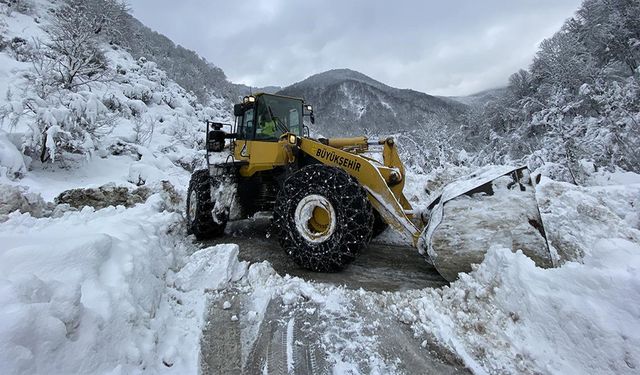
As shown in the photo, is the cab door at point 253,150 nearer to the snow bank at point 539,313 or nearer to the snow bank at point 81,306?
the snow bank at point 81,306

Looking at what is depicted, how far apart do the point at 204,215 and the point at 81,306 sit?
405cm

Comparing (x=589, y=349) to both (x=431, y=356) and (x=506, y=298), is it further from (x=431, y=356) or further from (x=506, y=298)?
(x=431, y=356)

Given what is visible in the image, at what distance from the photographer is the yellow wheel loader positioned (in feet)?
11.0

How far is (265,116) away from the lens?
6.02m

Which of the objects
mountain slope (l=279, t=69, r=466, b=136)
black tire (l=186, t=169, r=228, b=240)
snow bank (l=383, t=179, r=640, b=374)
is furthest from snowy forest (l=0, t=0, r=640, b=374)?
mountain slope (l=279, t=69, r=466, b=136)

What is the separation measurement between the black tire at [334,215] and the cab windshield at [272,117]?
1.80 m

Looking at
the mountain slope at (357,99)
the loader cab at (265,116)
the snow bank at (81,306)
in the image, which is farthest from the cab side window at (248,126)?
the mountain slope at (357,99)

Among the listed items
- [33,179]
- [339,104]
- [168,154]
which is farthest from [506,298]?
[339,104]

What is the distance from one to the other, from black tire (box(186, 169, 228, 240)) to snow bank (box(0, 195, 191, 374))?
8.39ft

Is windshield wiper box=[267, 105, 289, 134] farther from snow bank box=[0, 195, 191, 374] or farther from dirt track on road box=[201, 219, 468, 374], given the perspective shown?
snow bank box=[0, 195, 191, 374]

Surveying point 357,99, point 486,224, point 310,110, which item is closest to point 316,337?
point 486,224

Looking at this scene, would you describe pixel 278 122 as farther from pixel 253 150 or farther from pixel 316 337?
pixel 316 337

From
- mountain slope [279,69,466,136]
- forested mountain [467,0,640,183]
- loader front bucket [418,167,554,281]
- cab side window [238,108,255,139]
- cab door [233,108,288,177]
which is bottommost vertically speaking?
loader front bucket [418,167,554,281]

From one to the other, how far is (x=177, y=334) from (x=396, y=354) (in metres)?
1.67
